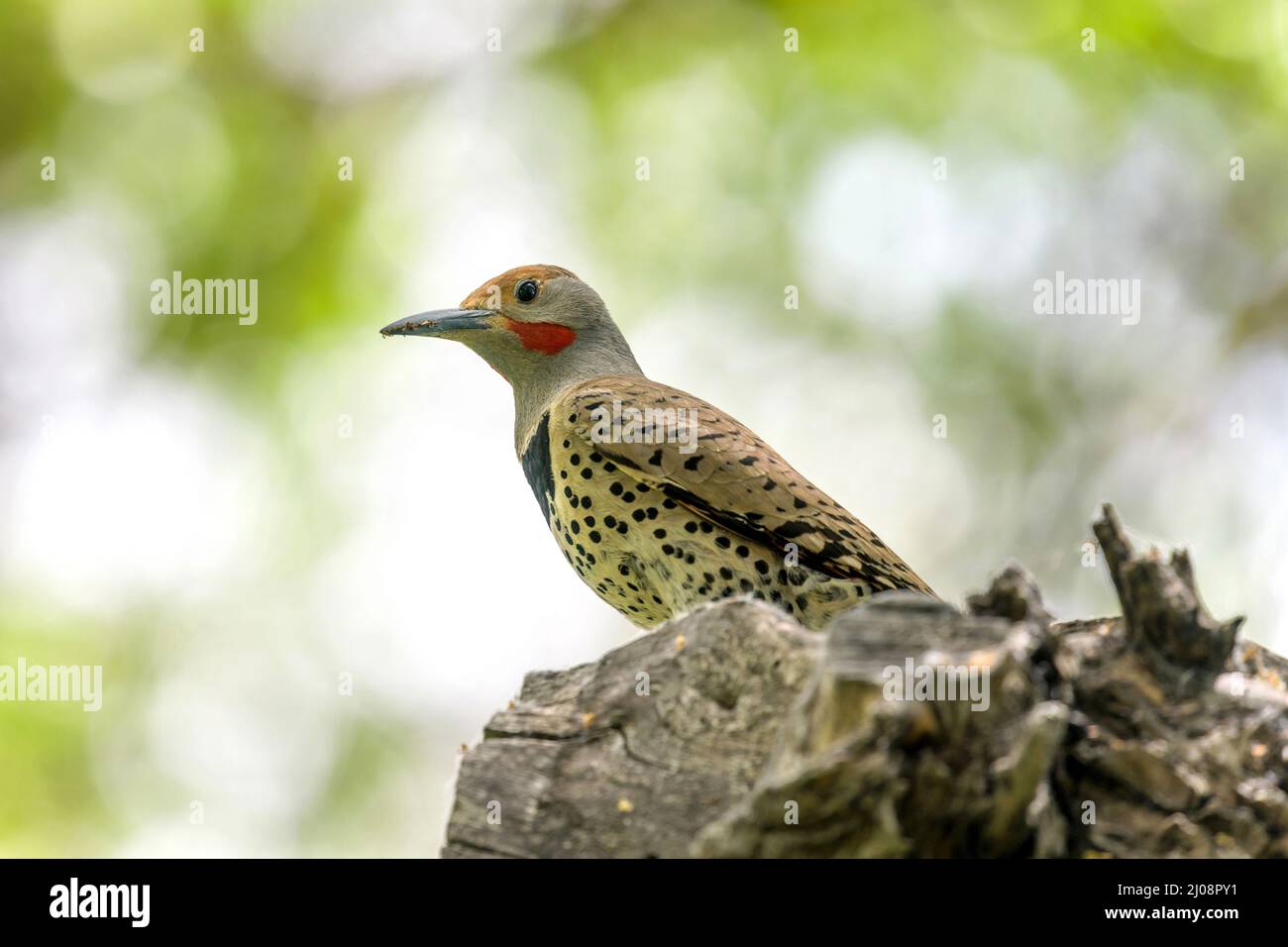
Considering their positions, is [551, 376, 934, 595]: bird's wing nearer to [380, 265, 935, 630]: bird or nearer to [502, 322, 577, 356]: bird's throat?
[380, 265, 935, 630]: bird

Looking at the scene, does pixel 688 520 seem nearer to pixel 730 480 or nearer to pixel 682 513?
pixel 682 513

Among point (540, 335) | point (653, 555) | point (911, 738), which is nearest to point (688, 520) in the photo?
point (653, 555)

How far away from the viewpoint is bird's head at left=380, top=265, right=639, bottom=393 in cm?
711

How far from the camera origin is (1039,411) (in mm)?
9688

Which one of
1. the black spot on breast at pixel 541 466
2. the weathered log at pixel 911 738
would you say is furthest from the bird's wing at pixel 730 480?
the weathered log at pixel 911 738

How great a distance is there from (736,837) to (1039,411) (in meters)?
6.88

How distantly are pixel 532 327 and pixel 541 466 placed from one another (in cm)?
94

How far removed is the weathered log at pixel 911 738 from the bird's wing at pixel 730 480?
5.17 feet

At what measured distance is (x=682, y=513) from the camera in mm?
5961

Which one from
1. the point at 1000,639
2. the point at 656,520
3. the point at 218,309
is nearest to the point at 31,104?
the point at 218,309

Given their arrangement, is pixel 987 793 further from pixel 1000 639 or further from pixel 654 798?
pixel 654 798

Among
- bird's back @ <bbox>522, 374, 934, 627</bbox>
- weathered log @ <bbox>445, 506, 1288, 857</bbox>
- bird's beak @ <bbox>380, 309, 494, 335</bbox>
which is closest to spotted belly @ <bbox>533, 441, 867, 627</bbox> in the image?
bird's back @ <bbox>522, 374, 934, 627</bbox>

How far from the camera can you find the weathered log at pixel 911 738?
3248 millimetres

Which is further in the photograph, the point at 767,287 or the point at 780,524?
the point at 767,287
